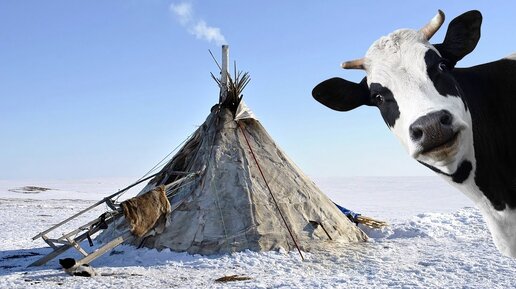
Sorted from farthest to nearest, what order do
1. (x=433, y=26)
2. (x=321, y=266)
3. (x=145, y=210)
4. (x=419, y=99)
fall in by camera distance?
(x=145, y=210)
(x=321, y=266)
(x=433, y=26)
(x=419, y=99)

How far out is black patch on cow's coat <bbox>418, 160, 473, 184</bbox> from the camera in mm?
3371

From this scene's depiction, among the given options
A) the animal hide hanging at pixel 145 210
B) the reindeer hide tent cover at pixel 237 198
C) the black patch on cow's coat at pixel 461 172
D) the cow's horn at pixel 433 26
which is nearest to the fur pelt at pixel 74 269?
the animal hide hanging at pixel 145 210

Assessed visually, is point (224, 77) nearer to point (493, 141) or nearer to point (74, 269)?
point (74, 269)

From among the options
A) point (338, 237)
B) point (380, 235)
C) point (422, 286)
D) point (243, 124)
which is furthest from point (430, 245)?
point (243, 124)

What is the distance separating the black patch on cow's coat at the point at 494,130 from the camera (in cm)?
343

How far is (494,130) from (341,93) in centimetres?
111

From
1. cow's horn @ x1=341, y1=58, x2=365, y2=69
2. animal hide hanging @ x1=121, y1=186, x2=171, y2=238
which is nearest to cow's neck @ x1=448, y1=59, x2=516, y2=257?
cow's horn @ x1=341, y1=58, x2=365, y2=69

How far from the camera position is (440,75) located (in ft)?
10.6

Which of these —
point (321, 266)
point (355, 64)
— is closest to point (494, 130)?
Result: point (355, 64)

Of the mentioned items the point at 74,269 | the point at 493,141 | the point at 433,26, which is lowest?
the point at 74,269

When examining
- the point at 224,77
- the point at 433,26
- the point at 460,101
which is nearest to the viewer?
the point at 460,101

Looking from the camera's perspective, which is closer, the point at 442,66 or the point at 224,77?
the point at 442,66

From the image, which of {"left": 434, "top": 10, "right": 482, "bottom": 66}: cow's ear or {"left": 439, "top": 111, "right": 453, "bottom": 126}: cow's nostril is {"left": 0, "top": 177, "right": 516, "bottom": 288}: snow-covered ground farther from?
{"left": 439, "top": 111, "right": 453, "bottom": 126}: cow's nostril

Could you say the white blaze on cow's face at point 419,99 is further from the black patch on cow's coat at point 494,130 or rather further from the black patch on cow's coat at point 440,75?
the black patch on cow's coat at point 494,130
